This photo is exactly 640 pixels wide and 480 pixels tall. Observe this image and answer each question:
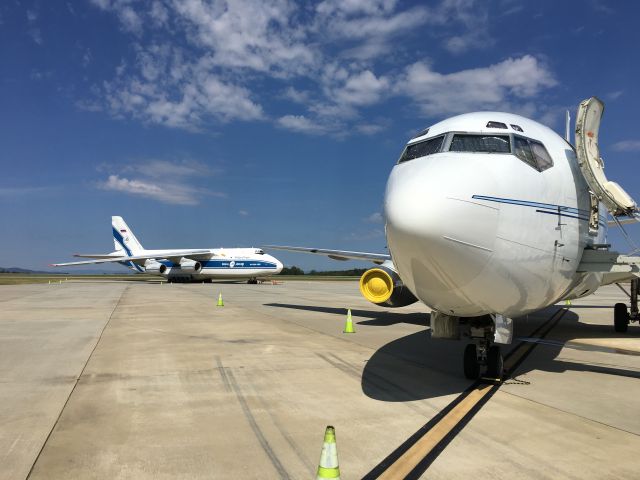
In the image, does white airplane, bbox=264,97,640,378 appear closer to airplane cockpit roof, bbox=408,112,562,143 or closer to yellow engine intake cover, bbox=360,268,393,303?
airplane cockpit roof, bbox=408,112,562,143

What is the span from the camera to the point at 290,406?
6.07m

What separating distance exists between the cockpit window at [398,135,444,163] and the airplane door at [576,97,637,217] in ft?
8.78

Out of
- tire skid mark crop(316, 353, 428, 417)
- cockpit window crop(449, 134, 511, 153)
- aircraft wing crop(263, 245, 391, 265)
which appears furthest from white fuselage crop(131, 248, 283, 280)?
cockpit window crop(449, 134, 511, 153)

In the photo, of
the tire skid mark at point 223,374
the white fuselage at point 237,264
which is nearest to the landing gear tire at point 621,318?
the tire skid mark at point 223,374

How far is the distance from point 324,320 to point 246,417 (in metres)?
10.6

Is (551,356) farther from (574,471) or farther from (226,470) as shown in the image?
(226,470)

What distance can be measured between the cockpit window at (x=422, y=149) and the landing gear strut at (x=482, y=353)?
8.41 ft

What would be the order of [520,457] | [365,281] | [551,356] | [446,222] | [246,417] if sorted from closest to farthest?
[520,457] < [446,222] < [246,417] < [551,356] < [365,281]

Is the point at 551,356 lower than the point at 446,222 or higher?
lower

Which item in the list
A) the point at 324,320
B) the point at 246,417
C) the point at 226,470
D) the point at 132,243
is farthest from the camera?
the point at 132,243

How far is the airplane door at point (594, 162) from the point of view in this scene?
742 centimetres

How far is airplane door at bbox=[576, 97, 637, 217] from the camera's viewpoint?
292 inches

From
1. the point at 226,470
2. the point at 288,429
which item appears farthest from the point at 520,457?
the point at 226,470

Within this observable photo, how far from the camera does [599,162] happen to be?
26.7ft
